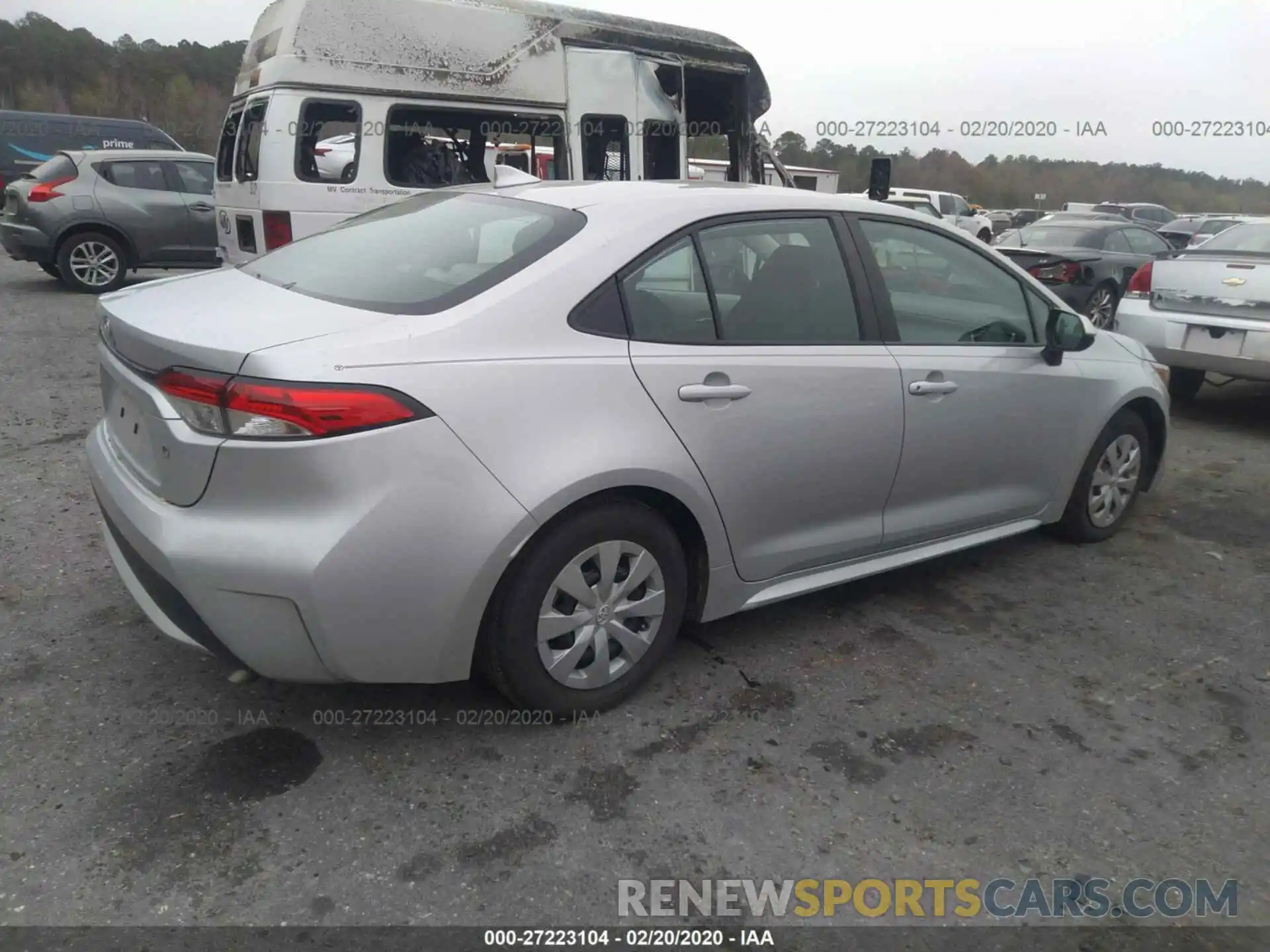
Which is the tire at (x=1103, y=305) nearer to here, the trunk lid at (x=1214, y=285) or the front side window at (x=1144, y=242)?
the front side window at (x=1144, y=242)

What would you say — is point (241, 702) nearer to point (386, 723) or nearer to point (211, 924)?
point (386, 723)

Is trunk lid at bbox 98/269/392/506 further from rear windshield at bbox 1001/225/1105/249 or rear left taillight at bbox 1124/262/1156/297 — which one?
rear windshield at bbox 1001/225/1105/249

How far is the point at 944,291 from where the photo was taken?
3699mm

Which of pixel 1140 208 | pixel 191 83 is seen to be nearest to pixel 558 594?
pixel 1140 208

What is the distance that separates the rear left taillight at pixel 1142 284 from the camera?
710 centimetres

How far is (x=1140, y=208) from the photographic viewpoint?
31.3m

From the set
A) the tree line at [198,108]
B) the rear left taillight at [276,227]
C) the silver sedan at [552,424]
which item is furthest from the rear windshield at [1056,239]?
the tree line at [198,108]

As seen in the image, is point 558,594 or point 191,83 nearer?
point 558,594

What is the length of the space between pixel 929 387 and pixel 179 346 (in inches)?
93.0

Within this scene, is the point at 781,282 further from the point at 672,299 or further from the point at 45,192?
the point at 45,192

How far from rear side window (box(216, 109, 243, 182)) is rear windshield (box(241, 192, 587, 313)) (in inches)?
214

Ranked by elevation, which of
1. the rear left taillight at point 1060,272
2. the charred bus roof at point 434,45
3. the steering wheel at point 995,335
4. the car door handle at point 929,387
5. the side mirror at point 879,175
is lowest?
the car door handle at point 929,387

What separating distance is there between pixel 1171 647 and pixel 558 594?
233cm

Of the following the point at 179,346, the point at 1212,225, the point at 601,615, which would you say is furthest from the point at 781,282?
the point at 1212,225
